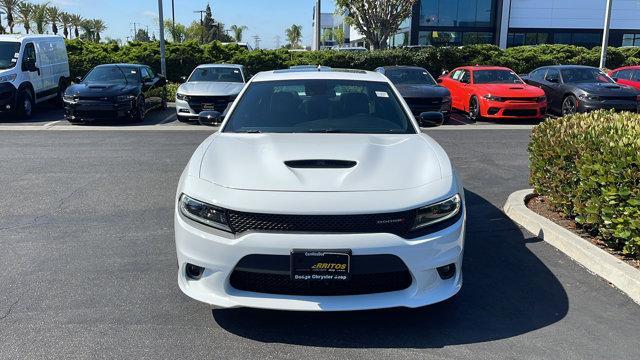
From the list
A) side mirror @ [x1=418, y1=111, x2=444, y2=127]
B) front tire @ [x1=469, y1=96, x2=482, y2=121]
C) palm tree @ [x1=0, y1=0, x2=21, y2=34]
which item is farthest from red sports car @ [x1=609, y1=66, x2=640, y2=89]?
palm tree @ [x1=0, y1=0, x2=21, y2=34]

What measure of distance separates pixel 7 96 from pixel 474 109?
39.3ft

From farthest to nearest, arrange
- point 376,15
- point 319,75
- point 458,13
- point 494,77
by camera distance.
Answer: point 458,13 → point 376,15 → point 494,77 → point 319,75

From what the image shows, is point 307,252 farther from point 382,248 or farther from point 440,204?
point 440,204

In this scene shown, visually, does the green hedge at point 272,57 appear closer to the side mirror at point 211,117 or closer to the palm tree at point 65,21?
the side mirror at point 211,117

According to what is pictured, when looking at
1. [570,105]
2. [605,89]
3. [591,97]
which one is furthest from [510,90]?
[605,89]

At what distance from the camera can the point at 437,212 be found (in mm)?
3338

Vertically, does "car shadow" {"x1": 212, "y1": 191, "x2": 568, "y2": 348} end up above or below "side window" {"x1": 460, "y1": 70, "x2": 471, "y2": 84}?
below

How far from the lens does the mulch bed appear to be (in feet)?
14.4

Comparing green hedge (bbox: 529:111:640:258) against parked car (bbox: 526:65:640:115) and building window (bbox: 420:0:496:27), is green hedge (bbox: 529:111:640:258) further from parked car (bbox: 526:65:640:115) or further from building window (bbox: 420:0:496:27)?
building window (bbox: 420:0:496:27)

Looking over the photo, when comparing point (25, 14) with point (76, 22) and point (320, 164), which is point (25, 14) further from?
point (320, 164)

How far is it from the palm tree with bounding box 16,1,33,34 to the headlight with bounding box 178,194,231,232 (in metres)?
56.6

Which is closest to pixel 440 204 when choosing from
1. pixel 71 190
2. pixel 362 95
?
pixel 362 95

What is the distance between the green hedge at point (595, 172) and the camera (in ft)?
13.7

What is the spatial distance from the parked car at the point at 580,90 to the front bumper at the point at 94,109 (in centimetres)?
1132
